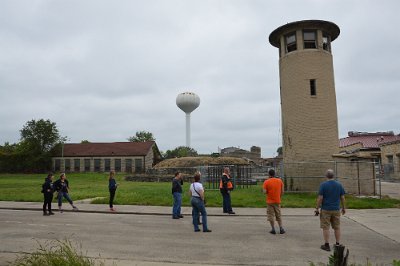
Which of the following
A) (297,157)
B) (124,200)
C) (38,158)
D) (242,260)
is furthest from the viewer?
(38,158)

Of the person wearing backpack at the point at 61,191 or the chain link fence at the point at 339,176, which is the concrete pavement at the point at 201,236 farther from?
the chain link fence at the point at 339,176

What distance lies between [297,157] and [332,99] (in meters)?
4.33

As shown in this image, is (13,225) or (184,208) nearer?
(13,225)

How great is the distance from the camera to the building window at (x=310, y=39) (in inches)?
951

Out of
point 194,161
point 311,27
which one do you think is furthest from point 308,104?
point 194,161

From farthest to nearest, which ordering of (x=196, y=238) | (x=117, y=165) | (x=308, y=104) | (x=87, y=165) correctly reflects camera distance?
1. (x=87, y=165)
2. (x=117, y=165)
3. (x=308, y=104)
4. (x=196, y=238)

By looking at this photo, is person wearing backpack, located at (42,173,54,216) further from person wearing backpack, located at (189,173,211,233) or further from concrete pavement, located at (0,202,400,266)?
person wearing backpack, located at (189,173,211,233)

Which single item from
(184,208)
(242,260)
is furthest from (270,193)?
(184,208)

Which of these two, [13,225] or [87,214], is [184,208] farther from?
[13,225]

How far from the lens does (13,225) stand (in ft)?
40.7

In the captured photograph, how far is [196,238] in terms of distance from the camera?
33.0 ft

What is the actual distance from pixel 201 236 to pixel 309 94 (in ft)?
51.3

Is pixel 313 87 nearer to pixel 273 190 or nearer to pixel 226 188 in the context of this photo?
pixel 226 188

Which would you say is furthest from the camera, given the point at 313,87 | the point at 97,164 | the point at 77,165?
the point at 77,165
